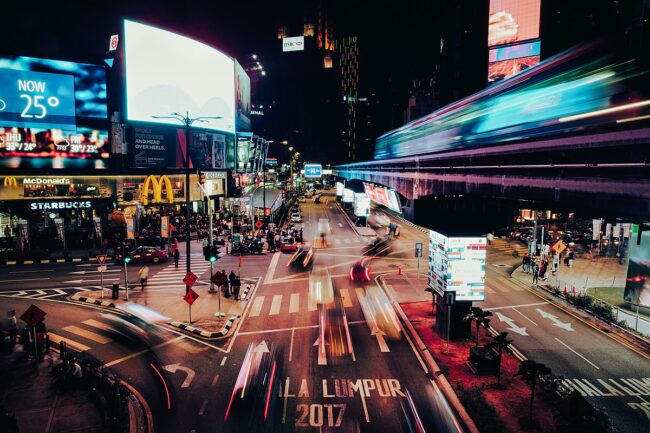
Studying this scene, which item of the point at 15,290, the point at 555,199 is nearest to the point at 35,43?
the point at 15,290

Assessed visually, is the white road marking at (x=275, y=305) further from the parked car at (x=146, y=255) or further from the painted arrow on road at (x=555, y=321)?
the parked car at (x=146, y=255)

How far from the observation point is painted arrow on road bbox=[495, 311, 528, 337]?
63.6ft

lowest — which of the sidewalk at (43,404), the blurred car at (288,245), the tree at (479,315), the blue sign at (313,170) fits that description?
the sidewalk at (43,404)

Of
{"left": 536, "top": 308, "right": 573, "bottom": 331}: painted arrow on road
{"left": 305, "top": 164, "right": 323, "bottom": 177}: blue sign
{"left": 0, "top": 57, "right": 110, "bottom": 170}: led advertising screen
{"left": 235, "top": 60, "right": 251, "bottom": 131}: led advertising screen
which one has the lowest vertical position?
{"left": 536, "top": 308, "right": 573, "bottom": 331}: painted arrow on road

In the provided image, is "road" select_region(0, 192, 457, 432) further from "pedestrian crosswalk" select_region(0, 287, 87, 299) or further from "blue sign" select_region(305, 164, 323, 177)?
"blue sign" select_region(305, 164, 323, 177)

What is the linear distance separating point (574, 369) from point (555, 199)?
32.9 feet

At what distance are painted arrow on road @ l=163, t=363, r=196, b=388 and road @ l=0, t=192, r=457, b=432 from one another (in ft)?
0.12

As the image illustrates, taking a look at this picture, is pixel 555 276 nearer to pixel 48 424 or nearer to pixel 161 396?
pixel 161 396

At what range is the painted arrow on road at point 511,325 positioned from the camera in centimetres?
1939

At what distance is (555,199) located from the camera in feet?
30.0

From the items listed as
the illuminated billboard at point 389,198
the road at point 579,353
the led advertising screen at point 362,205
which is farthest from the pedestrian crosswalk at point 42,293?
the led advertising screen at point 362,205

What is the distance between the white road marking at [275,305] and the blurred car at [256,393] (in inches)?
190

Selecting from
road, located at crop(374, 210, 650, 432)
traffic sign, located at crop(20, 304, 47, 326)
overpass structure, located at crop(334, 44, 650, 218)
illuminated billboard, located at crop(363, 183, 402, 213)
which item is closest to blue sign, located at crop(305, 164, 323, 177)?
illuminated billboard, located at crop(363, 183, 402, 213)

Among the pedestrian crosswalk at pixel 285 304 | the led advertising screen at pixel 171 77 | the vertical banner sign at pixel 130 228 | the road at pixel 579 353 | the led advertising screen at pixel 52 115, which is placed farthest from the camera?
the led advertising screen at pixel 171 77
